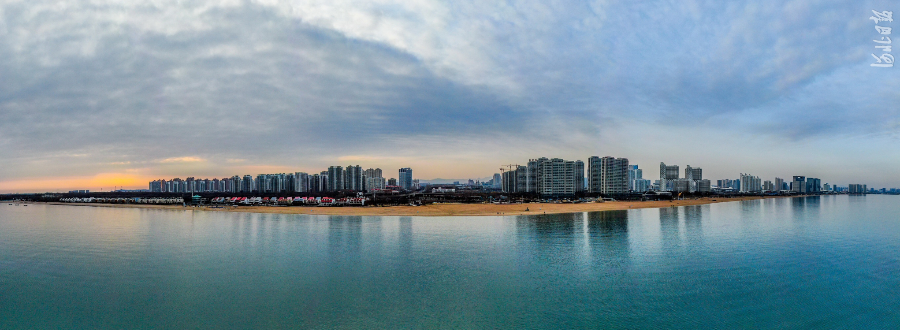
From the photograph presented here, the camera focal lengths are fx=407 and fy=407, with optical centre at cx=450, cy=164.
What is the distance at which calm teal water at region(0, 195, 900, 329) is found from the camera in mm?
20359

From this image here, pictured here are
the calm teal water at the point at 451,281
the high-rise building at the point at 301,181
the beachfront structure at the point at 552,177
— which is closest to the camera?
the calm teal water at the point at 451,281

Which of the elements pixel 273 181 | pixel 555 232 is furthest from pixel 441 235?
pixel 273 181

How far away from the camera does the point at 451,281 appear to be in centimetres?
2652

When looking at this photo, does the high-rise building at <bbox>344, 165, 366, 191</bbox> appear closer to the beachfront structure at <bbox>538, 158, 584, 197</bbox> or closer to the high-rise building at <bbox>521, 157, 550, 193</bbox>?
the high-rise building at <bbox>521, 157, 550, 193</bbox>

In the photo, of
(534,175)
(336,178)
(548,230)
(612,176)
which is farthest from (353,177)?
(548,230)

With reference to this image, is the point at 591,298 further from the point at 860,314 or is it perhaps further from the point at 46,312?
the point at 46,312

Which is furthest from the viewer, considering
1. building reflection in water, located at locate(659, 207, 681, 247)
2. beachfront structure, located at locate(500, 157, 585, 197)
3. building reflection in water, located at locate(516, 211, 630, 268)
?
beachfront structure, located at locate(500, 157, 585, 197)

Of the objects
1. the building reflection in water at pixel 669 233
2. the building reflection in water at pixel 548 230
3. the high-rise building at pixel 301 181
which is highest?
the high-rise building at pixel 301 181

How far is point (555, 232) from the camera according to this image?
5066 cm

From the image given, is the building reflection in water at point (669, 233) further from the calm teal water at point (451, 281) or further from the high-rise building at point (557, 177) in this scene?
the high-rise building at point (557, 177)

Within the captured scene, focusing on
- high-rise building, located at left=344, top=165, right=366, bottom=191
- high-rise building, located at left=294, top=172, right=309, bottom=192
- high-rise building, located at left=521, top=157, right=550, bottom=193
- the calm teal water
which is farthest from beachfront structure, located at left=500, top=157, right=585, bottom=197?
high-rise building, located at left=294, top=172, right=309, bottom=192

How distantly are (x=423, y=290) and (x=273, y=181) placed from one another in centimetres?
19316

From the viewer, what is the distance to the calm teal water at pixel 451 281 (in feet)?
66.8

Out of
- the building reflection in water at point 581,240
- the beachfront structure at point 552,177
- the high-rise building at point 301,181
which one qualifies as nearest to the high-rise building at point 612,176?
the beachfront structure at point 552,177
